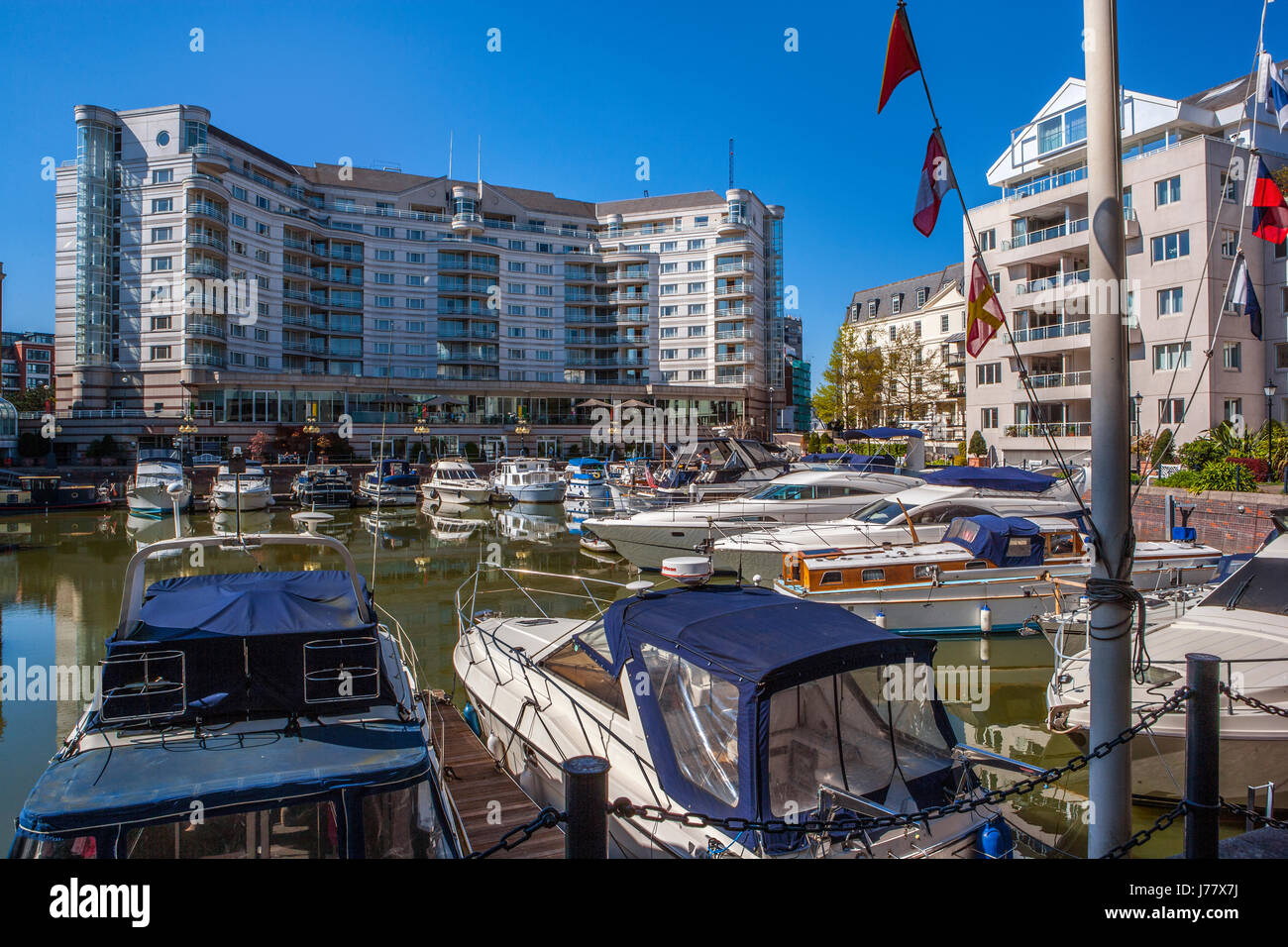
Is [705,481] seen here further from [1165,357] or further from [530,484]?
Answer: [1165,357]

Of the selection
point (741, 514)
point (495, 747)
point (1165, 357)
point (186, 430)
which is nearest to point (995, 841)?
point (495, 747)

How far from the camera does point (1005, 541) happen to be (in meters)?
14.0

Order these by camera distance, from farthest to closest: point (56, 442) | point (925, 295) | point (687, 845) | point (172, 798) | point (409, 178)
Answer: point (409, 178) < point (925, 295) < point (56, 442) < point (687, 845) < point (172, 798)

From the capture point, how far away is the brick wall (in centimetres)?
1833

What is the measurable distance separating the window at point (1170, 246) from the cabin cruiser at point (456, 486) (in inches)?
1269

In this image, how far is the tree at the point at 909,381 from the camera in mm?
48750

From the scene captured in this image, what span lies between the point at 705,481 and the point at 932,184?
22.7 m

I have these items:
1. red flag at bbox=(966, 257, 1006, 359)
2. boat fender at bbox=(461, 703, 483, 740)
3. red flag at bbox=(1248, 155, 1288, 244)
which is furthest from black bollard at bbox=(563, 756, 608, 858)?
red flag at bbox=(1248, 155, 1288, 244)

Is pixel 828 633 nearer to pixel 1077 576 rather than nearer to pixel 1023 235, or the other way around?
pixel 1077 576

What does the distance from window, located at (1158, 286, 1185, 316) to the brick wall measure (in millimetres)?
15240

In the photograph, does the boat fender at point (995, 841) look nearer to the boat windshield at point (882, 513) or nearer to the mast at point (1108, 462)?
the mast at point (1108, 462)

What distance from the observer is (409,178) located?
7338cm
